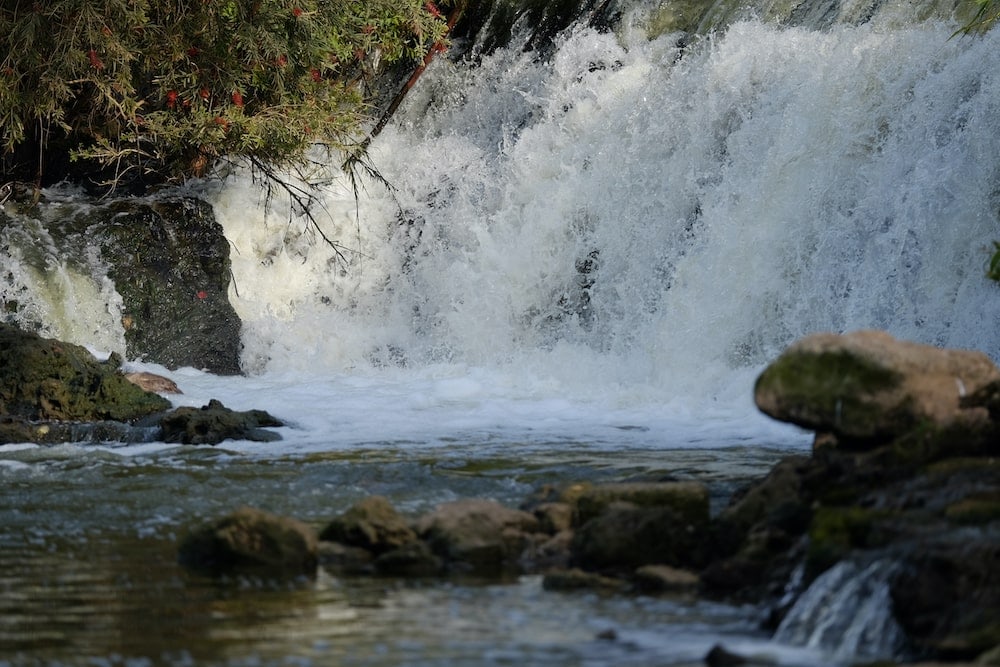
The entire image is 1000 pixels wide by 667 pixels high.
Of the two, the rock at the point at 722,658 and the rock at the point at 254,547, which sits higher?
the rock at the point at 254,547

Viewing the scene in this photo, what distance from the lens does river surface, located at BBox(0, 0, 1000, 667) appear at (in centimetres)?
561

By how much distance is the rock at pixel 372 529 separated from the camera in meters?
6.65

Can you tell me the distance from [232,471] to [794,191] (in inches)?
271

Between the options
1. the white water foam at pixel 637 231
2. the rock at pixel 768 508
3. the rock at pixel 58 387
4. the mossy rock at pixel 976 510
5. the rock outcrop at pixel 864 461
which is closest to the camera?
the mossy rock at pixel 976 510

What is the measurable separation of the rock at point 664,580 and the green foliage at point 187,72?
404 inches

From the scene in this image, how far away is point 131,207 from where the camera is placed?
57.0 ft

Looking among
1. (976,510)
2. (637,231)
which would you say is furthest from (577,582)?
(637,231)

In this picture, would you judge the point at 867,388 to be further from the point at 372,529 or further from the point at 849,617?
the point at 372,529

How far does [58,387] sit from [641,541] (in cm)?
755

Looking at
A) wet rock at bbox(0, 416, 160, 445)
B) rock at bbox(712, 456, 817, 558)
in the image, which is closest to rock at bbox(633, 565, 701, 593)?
rock at bbox(712, 456, 817, 558)

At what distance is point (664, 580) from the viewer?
19.7ft

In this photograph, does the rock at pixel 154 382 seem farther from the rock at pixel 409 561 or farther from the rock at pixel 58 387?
the rock at pixel 409 561

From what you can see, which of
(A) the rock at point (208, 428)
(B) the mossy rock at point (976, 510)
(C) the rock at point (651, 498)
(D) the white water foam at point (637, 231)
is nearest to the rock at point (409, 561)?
(C) the rock at point (651, 498)

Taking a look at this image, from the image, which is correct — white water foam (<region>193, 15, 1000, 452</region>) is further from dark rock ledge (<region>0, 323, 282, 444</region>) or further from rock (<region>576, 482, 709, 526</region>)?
rock (<region>576, 482, 709, 526</region>)
